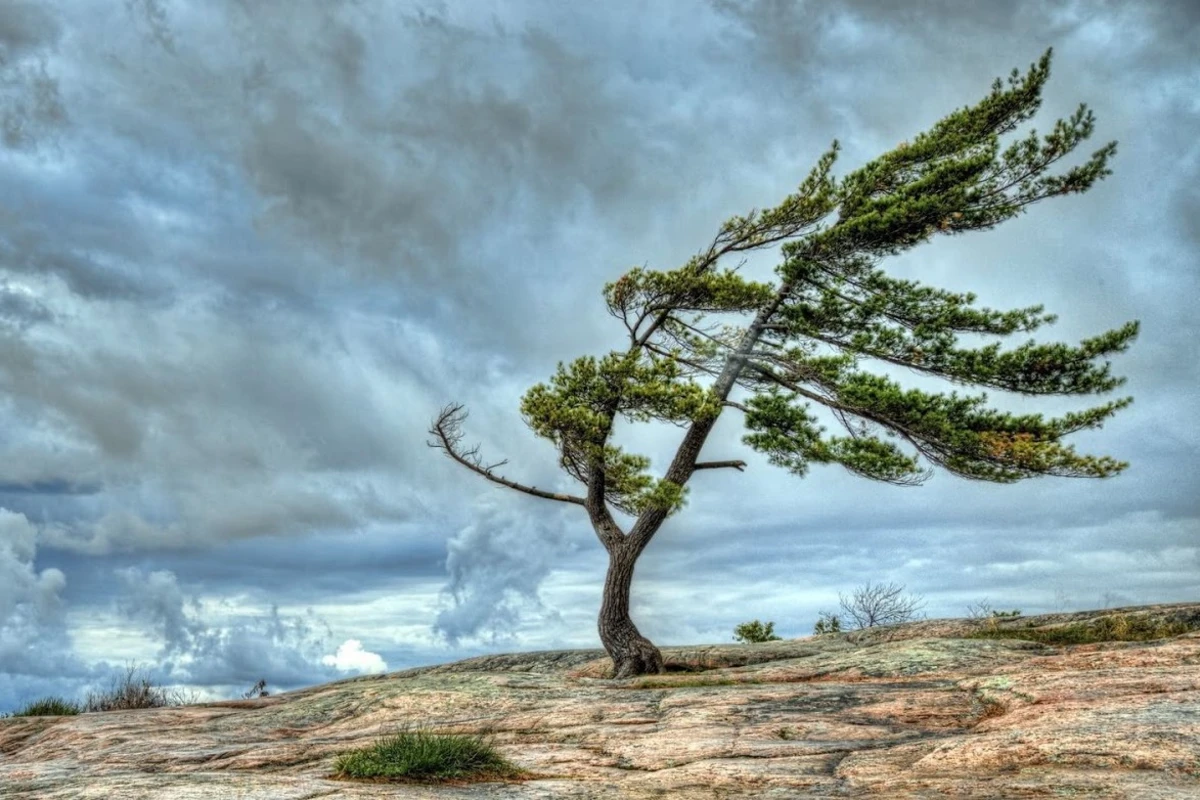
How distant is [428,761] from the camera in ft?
30.6

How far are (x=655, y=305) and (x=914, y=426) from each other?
6.36 m

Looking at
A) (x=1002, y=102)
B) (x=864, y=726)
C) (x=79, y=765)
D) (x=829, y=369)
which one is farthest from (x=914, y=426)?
(x=79, y=765)

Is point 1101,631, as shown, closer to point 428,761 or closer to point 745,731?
point 745,731

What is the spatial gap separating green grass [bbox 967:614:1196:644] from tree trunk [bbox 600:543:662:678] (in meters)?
6.71

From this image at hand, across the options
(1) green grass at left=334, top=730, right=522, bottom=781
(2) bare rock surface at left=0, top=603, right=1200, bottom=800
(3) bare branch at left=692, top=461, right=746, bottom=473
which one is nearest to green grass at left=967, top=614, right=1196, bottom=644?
(2) bare rock surface at left=0, top=603, right=1200, bottom=800

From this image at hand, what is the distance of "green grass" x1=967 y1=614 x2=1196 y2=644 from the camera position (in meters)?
18.8

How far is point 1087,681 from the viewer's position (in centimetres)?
1169

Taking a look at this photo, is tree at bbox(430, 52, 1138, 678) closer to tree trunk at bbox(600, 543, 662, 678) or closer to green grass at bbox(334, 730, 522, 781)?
tree trunk at bbox(600, 543, 662, 678)

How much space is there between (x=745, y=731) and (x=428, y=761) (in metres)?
3.77

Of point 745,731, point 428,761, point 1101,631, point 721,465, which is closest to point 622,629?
point 721,465

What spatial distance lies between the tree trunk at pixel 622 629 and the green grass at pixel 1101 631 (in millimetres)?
6709

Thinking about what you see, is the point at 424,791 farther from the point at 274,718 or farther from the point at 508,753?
the point at 274,718

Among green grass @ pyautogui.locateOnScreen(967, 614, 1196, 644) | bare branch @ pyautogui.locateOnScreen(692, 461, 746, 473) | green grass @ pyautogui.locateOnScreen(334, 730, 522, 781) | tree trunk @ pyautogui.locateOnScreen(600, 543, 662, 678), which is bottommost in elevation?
green grass @ pyautogui.locateOnScreen(334, 730, 522, 781)

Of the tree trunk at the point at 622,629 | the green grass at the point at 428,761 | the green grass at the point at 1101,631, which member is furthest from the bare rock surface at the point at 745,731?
the tree trunk at the point at 622,629
